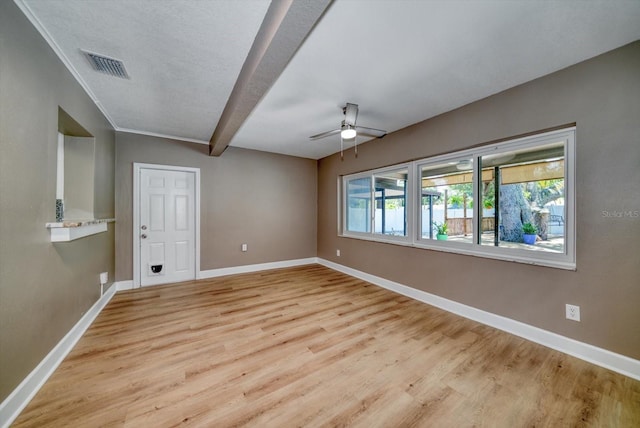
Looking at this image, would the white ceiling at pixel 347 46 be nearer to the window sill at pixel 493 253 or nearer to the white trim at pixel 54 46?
the white trim at pixel 54 46

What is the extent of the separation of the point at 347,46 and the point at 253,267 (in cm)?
417

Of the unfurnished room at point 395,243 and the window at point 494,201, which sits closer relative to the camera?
the unfurnished room at point 395,243

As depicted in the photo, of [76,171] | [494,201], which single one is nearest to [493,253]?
[494,201]

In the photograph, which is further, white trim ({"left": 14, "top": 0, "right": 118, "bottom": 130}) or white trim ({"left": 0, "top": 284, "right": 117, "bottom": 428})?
white trim ({"left": 14, "top": 0, "right": 118, "bottom": 130})

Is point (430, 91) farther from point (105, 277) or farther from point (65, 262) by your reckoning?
point (105, 277)

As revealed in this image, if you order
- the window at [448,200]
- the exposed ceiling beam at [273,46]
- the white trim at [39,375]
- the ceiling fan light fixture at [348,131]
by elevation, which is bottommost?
the white trim at [39,375]

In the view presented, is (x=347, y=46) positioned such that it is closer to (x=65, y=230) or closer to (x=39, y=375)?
(x=65, y=230)

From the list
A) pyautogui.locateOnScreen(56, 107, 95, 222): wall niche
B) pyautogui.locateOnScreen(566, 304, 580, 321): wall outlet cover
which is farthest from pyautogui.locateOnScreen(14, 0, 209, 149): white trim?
pyautogui.locateOnScreen(566, 304, 580, 321): wall outlet cover

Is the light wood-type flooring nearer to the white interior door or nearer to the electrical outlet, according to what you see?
the electrical outlet

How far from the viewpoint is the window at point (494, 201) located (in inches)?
89.7

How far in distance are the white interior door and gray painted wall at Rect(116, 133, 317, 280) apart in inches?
6.3

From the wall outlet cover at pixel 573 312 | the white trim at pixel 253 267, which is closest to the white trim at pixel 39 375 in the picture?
the white trim at pixel 253 267

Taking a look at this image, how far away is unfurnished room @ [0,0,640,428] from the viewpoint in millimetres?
1522

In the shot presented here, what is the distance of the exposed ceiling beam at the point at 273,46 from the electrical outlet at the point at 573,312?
3069 mm
